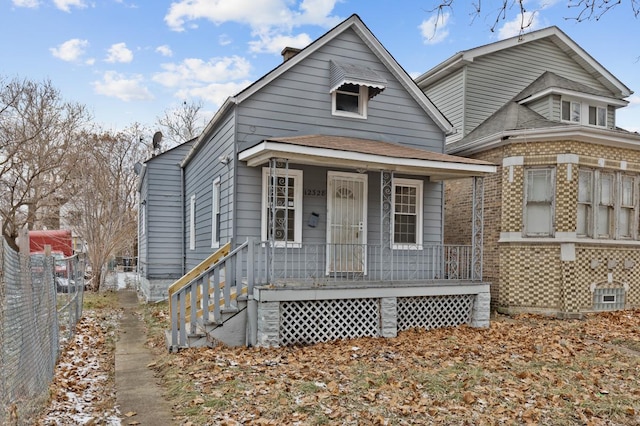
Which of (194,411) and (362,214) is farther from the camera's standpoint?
(362,214)

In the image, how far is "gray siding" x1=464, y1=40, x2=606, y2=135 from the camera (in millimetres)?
14273

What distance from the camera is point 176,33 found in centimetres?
1841

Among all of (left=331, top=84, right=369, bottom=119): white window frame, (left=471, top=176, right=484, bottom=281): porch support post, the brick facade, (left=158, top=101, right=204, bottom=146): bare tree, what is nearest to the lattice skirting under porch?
(left=471, top=176, right=484, bottom=281): porch support post

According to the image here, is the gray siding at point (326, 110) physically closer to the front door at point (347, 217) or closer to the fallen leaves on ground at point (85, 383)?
the front door at point (347, 217)

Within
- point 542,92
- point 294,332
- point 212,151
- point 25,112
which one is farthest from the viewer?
point 25,112

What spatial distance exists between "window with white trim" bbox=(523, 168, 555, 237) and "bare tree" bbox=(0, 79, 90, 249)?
67.7ft

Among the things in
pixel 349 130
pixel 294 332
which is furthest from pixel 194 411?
pixel 349 130

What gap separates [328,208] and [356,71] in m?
3.08

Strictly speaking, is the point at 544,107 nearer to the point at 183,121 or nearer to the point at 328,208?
the point at 328,208

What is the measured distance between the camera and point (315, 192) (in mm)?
10219

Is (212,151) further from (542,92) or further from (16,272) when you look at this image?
(542,92)

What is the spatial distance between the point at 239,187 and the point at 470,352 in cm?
533

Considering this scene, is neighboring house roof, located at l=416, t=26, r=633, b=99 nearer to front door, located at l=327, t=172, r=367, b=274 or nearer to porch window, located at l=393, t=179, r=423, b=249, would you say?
porch window, located at l=393, t=179, r=423, b=249

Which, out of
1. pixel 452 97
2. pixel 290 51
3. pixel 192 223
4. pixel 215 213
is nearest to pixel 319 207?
pixel 215 213
